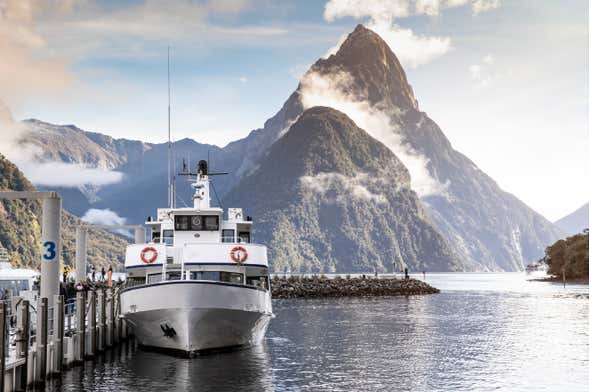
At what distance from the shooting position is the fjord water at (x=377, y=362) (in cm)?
3356

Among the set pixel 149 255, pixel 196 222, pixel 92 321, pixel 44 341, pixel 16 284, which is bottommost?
pixel 44 341

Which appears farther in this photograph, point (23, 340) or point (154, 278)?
point (154, 278)

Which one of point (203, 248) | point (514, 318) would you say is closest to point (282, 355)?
point (203, 248)

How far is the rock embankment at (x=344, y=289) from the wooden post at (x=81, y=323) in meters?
87.4

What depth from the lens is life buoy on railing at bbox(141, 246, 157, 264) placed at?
40188mm

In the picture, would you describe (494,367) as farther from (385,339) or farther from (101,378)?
(101,378)

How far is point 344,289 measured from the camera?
129m

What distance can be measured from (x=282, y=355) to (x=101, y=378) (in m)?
13.3

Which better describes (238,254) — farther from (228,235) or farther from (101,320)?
(101,320)

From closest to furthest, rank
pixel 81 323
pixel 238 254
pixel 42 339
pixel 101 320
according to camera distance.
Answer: pixel 42 339
pixel 81 323
pixel 238 254
pixel 101 320

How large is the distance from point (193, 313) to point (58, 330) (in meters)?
7.25

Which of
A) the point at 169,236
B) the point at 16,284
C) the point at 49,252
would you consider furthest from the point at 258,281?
the point at 16,284

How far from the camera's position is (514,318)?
76.1 metres

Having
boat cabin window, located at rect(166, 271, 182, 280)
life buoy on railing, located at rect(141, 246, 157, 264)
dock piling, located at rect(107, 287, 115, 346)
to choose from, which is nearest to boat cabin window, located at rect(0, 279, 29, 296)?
dock piling, located at rect(107, 287, 115, 346)
